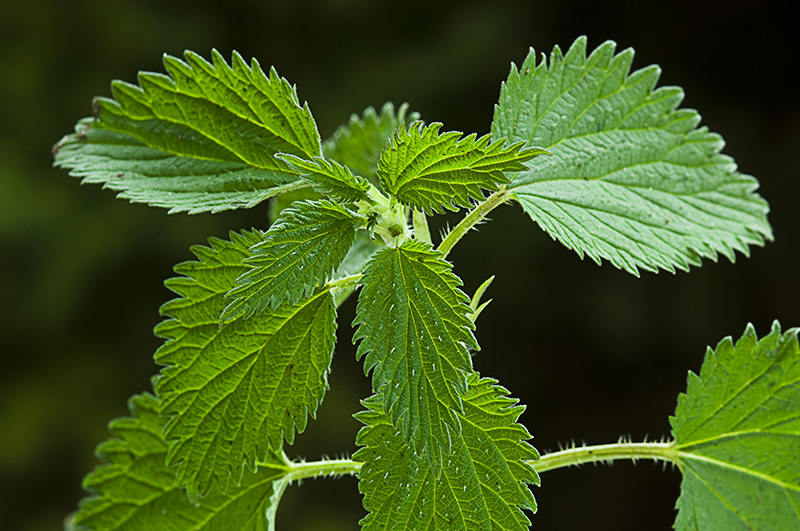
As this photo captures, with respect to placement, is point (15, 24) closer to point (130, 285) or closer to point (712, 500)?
point (130, 285)

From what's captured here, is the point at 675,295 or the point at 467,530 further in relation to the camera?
the point at 675,295

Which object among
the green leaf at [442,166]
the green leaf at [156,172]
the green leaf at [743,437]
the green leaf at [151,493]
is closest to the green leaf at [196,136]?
the green leaf at [156,172]

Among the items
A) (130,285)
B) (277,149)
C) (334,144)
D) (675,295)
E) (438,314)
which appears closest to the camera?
(438,314)

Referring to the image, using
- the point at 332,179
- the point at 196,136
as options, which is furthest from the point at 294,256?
the point at 196,136

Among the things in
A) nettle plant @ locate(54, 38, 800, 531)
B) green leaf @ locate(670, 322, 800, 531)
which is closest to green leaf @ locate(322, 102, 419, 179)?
nettle plant @ locate(54, 38, 800, 531)

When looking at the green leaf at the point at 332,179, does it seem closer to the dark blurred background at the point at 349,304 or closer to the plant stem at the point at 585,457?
the plant stem at the point at 585,457

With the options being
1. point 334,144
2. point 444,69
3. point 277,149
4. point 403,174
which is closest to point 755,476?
point 403,174
